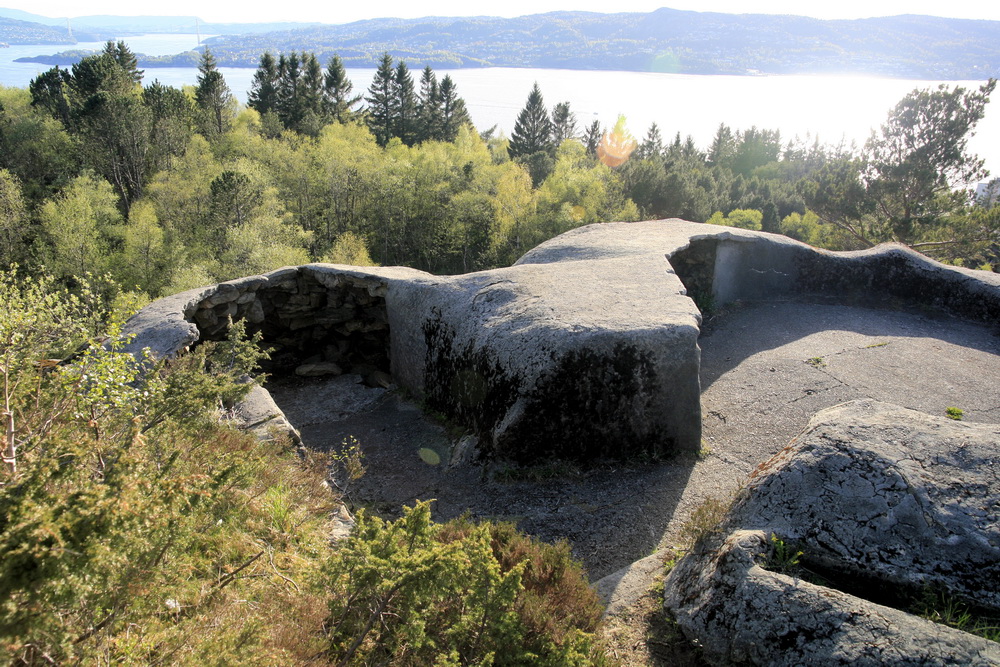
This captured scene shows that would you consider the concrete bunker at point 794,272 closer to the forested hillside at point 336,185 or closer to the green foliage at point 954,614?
the green foliage at point 954,614

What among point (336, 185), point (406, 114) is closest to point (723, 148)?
point (406, 114)

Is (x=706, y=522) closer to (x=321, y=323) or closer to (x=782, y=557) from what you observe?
(x=782, y=557)

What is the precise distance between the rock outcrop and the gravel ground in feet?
1.66

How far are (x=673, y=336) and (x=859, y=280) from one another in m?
7.34

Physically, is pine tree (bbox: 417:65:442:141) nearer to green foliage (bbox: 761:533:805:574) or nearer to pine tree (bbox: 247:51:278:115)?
pine tree (bbox: 247:51:278:115)

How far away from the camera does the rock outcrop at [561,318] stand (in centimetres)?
859

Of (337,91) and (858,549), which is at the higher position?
(337,91)

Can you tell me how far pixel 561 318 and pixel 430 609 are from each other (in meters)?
5.55

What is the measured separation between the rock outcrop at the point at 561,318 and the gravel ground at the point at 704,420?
19.9 inches

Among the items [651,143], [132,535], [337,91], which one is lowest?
[651,143]

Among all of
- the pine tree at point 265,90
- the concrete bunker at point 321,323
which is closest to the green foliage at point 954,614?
the concrete bunker at point 321,323

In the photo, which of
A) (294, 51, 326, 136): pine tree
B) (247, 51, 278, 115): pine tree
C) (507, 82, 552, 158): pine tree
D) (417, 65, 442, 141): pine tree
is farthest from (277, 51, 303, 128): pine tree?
(507, 82, 552, 158): pine tree

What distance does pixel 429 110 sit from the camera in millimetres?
59938

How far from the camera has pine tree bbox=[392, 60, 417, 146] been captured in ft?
192
